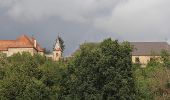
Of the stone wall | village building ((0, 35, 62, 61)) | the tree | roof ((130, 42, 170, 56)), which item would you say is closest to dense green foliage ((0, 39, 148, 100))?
the tree

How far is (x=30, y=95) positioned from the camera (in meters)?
69.2

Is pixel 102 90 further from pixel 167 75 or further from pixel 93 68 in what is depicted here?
pixel 167 75

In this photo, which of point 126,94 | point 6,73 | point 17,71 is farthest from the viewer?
point 6,73

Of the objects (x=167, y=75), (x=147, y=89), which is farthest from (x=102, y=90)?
(x=167, y=75)

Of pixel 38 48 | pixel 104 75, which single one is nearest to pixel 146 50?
pixel 38 48

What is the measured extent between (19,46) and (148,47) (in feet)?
93.9

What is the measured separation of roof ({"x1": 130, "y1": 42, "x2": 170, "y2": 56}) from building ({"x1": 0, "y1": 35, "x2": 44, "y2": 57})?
22.1 m

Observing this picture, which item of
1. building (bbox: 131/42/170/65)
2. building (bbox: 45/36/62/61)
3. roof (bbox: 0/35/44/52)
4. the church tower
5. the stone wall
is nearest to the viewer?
building (bbox: 131/42/170/65)

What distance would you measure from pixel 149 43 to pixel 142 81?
47.6 m

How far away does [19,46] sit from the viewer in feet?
442

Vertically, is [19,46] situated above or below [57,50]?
above

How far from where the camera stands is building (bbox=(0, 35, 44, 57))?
439 ft

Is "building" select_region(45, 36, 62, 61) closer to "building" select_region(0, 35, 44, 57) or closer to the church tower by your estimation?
the church tower

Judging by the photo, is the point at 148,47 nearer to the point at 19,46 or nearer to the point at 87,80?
the point at 19,46
